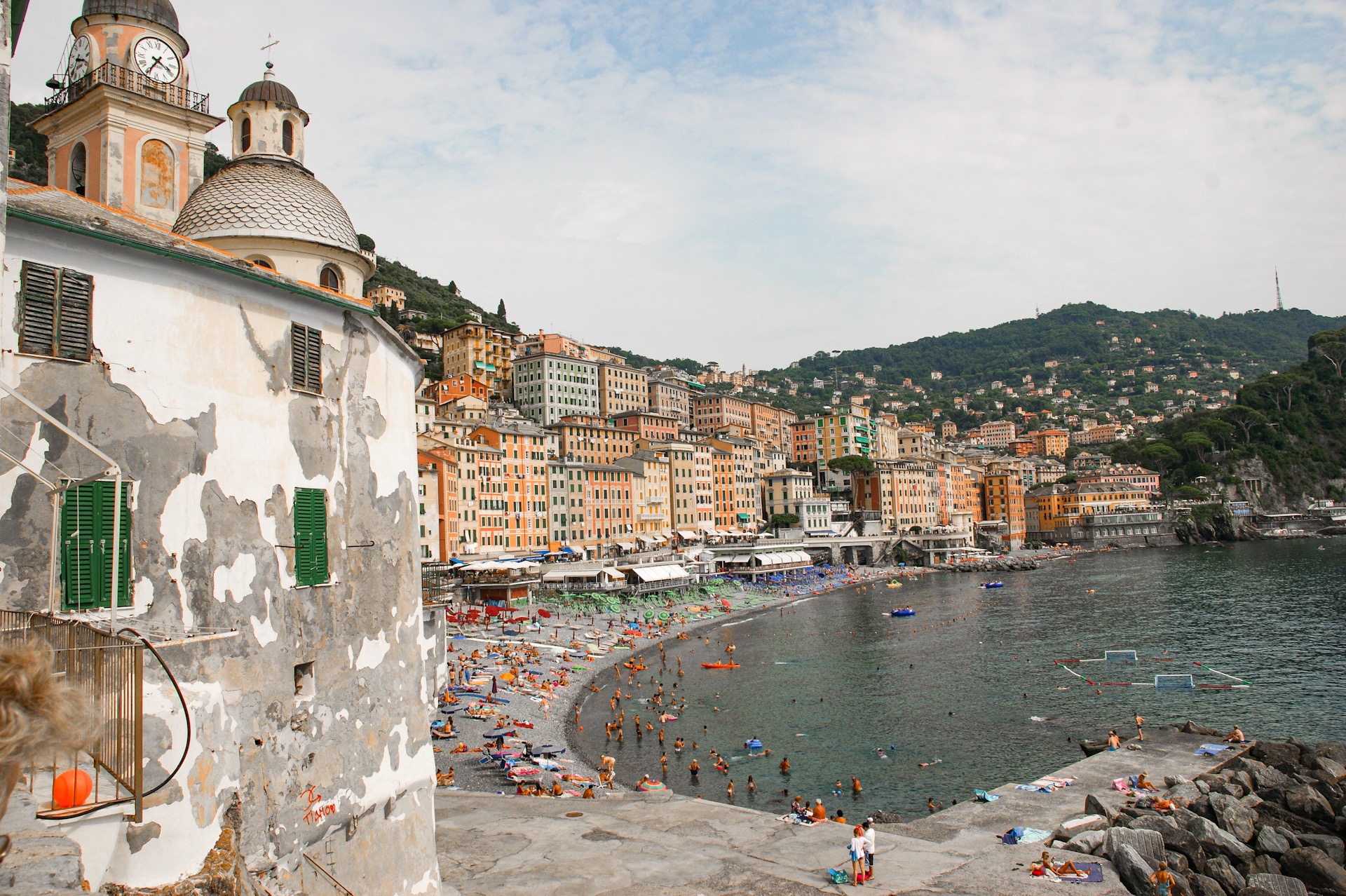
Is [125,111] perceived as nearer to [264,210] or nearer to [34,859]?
[264,210]

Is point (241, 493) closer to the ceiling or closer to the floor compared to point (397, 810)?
closer to the ceiling

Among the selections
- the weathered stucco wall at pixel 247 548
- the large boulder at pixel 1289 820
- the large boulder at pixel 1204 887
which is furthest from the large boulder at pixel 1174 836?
the weathered stucco wall at pixel 247 548

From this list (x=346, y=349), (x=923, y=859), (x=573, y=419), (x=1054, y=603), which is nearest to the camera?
(x=346, y=349)

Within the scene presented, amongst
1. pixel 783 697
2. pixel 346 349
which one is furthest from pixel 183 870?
pixel 783 697

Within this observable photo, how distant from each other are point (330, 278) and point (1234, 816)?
2495cm

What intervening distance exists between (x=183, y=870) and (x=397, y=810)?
375 cm

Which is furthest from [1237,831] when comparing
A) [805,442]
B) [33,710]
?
[805,442]

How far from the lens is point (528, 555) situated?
3238 inches

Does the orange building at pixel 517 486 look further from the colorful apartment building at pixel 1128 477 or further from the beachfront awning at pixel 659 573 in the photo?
the colorful apartment building at pixel 1128 477

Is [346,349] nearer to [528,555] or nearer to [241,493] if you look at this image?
[241,493]

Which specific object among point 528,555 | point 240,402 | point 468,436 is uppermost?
point 468,436

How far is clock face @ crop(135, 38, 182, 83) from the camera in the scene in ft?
61.7

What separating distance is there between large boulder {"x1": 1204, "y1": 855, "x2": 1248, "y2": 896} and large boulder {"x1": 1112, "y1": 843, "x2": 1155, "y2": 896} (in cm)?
211

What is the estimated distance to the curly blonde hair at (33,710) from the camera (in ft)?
10.3
